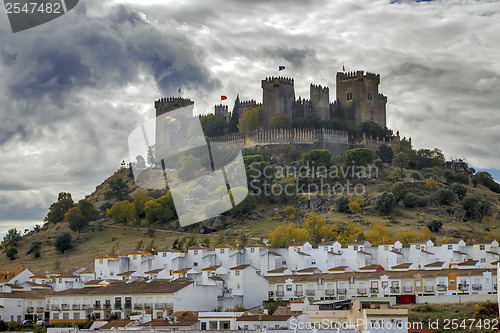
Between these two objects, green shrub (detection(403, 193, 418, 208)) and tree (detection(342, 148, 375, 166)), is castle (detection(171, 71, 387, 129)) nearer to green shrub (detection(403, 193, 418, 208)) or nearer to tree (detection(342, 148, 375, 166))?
tree (detection(342, 148, 375, 166))

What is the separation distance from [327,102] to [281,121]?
9.36m

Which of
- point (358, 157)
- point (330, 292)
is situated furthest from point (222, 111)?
point (330, 292)

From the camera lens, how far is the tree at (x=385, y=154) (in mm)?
106562

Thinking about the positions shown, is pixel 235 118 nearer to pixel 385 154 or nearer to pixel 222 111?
pixel 222 111

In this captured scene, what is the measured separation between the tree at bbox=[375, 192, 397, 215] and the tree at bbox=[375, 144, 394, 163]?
762 inches

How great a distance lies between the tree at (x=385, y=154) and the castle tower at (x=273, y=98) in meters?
12.5

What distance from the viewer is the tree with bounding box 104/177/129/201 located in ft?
343

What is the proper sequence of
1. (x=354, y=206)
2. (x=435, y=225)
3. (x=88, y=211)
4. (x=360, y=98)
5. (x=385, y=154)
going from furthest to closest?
(x=360, y=98)
(x=385, y=154)
(x=88, y=211)
(x=354, y=206)
(x=435, y=225)

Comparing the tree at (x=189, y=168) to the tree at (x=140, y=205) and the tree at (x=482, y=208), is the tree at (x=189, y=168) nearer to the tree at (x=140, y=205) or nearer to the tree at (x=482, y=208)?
the tree at (x=140, y=205)

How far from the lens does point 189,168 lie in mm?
101312

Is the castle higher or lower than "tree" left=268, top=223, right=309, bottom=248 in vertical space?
higher

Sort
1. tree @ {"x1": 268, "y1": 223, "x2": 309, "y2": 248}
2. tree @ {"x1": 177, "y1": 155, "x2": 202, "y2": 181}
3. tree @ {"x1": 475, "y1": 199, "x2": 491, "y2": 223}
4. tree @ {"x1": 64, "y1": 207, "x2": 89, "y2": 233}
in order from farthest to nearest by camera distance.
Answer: tree @ {"x1": 177, "y1": 155, "x2": 202, "y2": 181} < tree @ {"x1": 64, "y1": 207, "x2": 89, "y2": 233} < tree @ {"x1": 475, "y1": 199, "x2": 491, "y2": 223} < tree @ {"x1": 268, "y1": 223, "x2": 309, "y2": 248}

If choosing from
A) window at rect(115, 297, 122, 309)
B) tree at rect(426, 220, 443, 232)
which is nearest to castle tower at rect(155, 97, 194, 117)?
tree at rect(426, 220, 443, 232)

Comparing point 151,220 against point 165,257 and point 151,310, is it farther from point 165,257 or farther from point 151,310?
point 151,310
